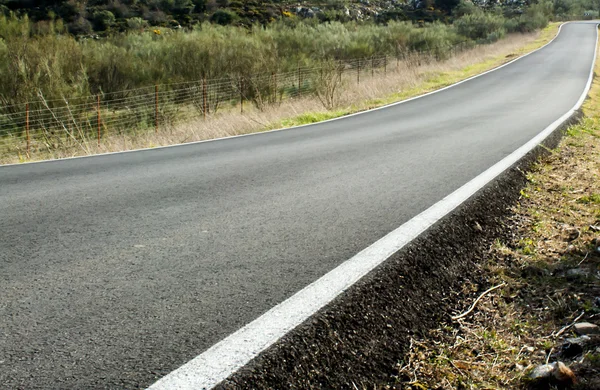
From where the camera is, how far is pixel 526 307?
3.71m

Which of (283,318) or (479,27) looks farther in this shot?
(479,27)

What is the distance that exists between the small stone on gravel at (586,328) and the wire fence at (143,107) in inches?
437

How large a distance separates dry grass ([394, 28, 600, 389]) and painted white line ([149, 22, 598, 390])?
55 cm

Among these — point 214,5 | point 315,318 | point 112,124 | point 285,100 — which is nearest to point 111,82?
point 112,124

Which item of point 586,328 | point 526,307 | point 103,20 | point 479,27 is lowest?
point 479,27

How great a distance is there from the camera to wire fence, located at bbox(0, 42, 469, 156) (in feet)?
46.3

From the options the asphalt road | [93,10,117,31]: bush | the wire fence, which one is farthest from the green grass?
→ [93,10,117,31]: bush

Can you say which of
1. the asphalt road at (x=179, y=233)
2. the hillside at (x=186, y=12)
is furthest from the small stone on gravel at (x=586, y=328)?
the hillside at (x=186, y=12)

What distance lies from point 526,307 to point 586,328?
1.49 ft

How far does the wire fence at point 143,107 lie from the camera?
1412cm

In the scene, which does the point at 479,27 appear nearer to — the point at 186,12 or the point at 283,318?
the point at 186,12

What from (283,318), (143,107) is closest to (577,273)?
(283,318)

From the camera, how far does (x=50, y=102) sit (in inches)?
609

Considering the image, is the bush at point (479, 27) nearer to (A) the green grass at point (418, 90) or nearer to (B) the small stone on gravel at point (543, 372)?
(A) the green grass at point (418, 90)
